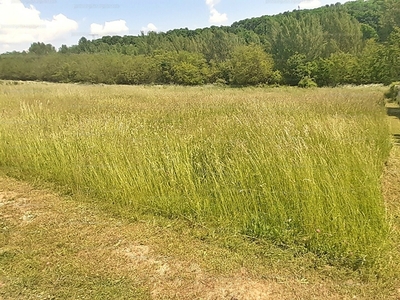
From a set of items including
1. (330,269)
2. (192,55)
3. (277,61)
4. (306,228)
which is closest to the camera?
(330,269)

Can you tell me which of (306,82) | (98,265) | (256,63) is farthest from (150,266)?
(256,63)

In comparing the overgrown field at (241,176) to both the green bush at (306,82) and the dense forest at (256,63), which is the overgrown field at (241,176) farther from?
the dense forest at (256,63)

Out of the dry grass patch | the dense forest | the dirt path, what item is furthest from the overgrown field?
the dense forest

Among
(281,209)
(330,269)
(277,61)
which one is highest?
(277,61)

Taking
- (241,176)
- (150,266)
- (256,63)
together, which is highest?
(256,63)

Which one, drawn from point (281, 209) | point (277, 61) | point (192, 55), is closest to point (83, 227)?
point (281, 209)

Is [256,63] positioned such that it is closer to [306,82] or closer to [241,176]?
[306,82]

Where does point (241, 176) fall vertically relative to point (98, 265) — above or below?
above

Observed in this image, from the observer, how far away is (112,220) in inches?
153

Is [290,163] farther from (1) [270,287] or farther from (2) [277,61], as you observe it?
(2) [277,61]

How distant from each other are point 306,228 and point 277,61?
61.2 m

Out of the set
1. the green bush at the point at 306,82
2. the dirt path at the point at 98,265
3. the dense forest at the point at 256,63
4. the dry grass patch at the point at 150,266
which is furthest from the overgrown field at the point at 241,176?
the dense forest at the point at 256,63

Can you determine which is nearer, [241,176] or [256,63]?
[241,176]

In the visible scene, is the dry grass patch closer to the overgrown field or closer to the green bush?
the overgrown field
